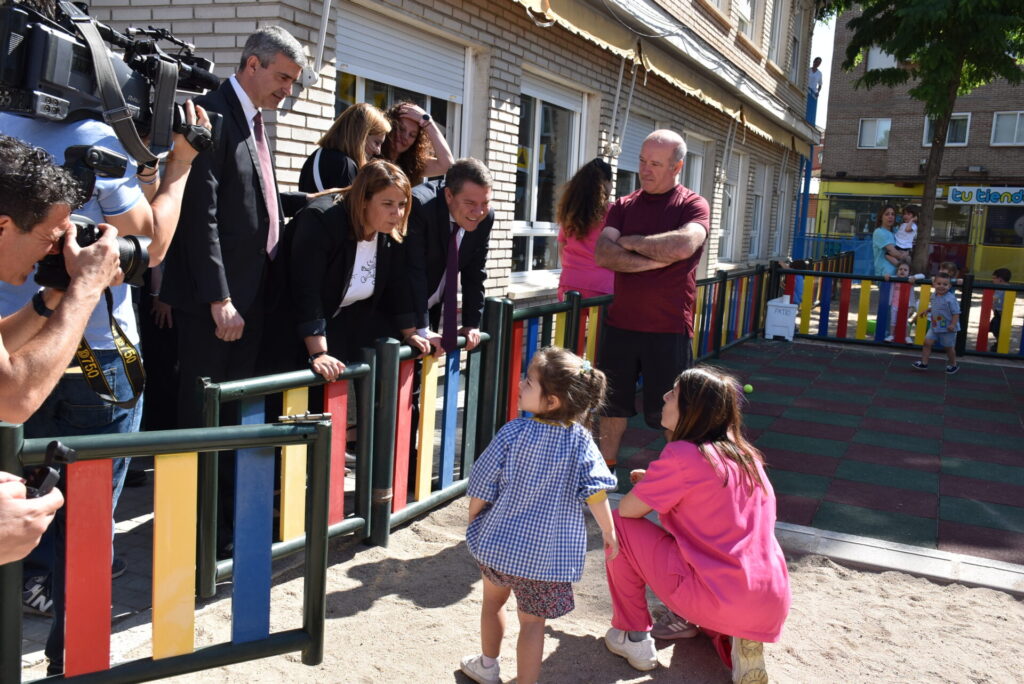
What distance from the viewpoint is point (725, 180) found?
1547cm

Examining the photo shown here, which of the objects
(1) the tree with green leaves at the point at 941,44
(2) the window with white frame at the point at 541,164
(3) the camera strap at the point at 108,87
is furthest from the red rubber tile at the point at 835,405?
(1) the tree with green leaves at the point at 941,44

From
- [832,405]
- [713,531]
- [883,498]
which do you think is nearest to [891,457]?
[883,498]

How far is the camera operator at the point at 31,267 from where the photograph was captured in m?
1.87

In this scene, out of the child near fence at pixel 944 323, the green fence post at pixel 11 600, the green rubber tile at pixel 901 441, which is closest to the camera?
the green fence post at pixel 11 600

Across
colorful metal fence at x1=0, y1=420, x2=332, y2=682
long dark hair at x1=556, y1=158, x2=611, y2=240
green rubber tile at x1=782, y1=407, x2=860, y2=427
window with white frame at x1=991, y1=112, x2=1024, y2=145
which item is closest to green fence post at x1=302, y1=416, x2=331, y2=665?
colorful metal fence at x1=0, y1=420, x2=332, y2=682

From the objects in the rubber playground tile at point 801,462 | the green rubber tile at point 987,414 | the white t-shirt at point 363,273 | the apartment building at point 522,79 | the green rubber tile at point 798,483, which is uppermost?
the apartment building at point 522,79

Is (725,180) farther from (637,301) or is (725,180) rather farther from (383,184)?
(383,184)

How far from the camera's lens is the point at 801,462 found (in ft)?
20.0

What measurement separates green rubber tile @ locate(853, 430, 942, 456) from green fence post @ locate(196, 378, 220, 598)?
16.5ft

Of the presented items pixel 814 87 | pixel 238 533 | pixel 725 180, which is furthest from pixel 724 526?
pixel 814 87

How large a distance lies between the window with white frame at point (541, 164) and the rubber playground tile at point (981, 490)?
4729 millimetres

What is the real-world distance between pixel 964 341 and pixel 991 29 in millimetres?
5977

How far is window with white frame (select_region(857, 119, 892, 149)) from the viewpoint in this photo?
37625mm

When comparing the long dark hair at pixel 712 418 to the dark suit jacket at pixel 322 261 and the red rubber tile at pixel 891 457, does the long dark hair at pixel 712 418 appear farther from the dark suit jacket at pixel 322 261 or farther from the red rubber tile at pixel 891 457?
the red rubber tile at pixel 891 457
